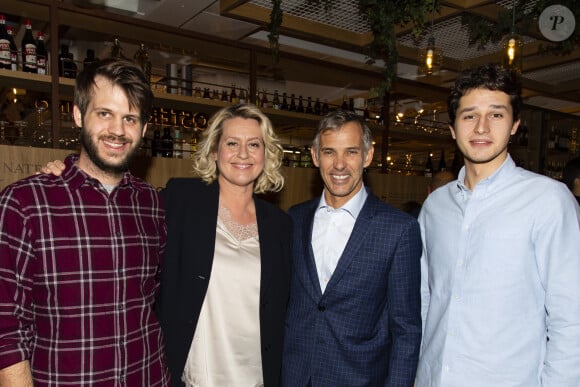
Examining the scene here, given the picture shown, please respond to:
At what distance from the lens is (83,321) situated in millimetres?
1424

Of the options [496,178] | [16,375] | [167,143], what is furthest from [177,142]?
[496,178]

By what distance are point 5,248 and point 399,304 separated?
1.45 m

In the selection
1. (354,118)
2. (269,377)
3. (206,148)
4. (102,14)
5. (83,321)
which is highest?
(102,14)

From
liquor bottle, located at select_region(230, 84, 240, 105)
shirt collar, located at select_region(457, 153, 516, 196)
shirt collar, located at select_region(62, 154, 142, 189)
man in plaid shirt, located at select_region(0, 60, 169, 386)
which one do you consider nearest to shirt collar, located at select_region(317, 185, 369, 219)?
shirt collar, located at select_region(457, 153, 516, 196)

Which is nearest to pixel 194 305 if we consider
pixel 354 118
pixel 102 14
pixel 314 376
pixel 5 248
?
pixel 314 376

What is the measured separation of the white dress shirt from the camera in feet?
6.40

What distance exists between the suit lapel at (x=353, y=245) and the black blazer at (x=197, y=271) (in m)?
0.26

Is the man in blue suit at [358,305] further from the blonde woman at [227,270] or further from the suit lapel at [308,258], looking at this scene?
the blonde woman at [227,270]

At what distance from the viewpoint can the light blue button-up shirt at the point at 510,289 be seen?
4.77 feet

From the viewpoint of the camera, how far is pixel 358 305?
1.84 m

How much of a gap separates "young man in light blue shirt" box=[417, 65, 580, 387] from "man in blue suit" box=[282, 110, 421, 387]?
10 centimetres

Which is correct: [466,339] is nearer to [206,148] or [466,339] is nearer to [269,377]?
[269,377]

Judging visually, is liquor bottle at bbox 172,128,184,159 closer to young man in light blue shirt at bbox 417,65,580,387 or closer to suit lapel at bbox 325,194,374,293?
suit lapel at bbox 325,194,374,293

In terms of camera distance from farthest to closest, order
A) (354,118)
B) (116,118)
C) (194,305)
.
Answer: (354,118)
(194,305)
(116,118)
